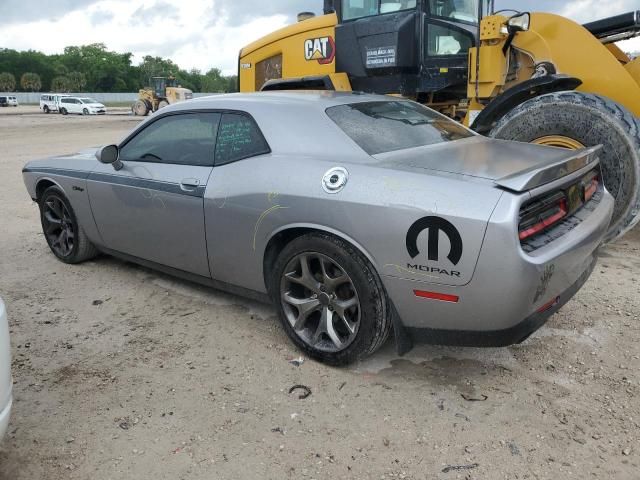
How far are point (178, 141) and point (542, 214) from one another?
8.25ft

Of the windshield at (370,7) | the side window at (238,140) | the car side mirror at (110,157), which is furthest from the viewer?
the windshield at (370,7)

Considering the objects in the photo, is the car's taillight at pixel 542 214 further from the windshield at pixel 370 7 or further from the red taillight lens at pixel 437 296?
the windshield at pixel 370 7

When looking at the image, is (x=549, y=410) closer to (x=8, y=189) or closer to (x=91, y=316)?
(x=91, y=316)

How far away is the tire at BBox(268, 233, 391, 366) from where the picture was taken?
2900mm

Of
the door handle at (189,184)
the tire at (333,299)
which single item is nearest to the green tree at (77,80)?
the door handle at (189,184)

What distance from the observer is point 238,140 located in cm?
359

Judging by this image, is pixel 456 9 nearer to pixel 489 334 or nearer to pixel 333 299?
pixel 333 299

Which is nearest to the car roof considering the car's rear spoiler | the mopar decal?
the mopar decal

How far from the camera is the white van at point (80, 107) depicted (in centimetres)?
4100

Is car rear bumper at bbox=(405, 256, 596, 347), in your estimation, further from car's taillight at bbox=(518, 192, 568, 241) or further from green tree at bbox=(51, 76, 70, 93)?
green tree at bbox=(51, 76, 70, 93)

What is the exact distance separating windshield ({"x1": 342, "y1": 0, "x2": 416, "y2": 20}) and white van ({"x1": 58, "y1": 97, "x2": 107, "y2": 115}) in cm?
3872

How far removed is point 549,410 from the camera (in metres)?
2.77

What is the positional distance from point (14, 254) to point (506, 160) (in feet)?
15.4

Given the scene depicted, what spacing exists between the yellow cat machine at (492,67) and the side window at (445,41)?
0.04 feet
